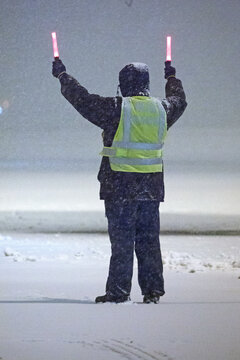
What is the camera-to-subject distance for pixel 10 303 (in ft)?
18.5

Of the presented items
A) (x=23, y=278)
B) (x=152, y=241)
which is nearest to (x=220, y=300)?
(x=152, y=241)

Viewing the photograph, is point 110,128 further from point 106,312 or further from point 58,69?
point 106,312

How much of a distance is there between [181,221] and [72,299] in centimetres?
806

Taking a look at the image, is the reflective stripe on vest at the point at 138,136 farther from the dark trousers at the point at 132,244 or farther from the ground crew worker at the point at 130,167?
the dark trousers at the point at 132,244

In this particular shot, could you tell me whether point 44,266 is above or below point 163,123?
below

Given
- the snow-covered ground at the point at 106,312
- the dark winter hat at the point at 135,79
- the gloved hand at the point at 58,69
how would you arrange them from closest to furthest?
1. the snow-covered ground at the point at 106,312
2. the dark winter hat at the point at 135,79
3. the gloved hand at the point at 58,69

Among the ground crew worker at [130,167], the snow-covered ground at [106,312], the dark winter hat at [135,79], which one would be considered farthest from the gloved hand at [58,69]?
the snow-covered ground at [106,312]

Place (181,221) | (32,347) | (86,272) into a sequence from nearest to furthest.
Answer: (32,347), (86,272), (181,221)

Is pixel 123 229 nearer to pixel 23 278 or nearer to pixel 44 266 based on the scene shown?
pixel 23 278

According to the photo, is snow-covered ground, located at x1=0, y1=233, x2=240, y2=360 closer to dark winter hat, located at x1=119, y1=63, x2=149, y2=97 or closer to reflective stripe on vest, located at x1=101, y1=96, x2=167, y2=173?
reflective stripe on vest, located at x1=101, y1=96, x2=167, y2=173

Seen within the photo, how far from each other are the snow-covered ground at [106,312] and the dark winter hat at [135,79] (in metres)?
1.29

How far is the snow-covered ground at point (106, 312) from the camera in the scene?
4.19 m

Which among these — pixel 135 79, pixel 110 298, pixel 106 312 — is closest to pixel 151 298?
pixel 110 298

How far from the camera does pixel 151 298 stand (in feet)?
19.4
